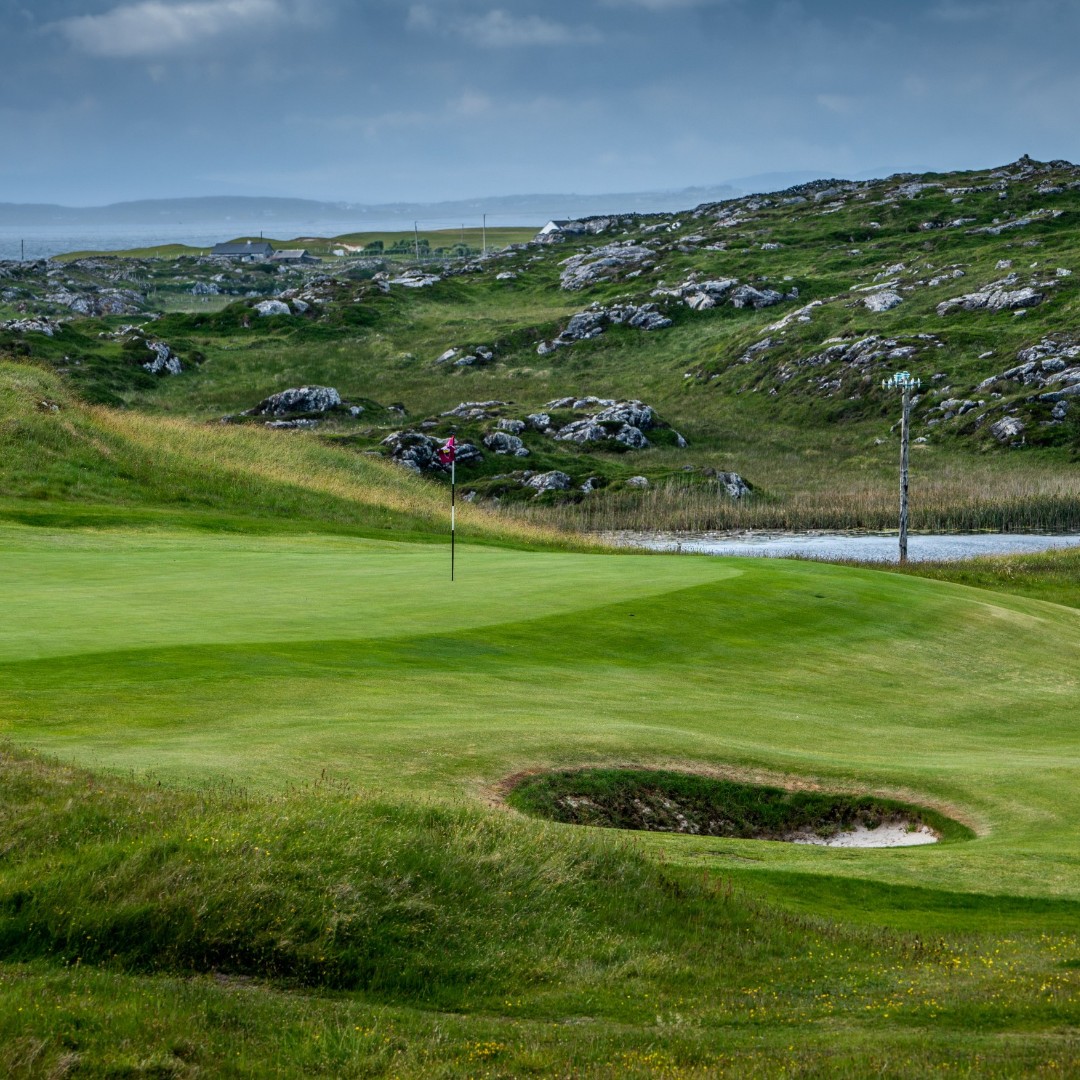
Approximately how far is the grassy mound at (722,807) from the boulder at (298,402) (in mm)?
102679

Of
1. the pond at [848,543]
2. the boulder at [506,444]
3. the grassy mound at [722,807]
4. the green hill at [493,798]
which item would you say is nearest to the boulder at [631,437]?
the boulder at [506,444]

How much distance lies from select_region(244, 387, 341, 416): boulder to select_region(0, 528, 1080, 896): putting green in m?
78.0

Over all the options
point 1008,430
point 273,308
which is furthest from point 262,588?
point 273,308

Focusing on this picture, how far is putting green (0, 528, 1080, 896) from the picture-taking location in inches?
693

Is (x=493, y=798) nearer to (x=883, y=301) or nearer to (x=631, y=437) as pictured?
(x=631, y=437)

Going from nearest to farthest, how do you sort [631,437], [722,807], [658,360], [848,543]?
1. [722,807]
2. [848,543]
3. [631,437]
4. [658,360]

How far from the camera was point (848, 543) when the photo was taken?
77250mm

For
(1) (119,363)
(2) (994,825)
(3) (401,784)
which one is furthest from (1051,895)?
(1) (119,363)

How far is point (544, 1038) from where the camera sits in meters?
9.98

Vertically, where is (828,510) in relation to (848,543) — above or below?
above

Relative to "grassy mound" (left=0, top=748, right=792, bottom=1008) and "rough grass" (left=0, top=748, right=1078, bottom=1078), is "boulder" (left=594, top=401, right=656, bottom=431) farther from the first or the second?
"grassy mound" (left=0, top=748, right=792, bottom=1008)

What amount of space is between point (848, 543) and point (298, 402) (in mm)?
Result: 61547

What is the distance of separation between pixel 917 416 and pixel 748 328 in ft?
141

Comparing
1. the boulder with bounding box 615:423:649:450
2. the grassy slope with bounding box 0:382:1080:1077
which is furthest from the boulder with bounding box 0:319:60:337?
the grassy slope with bounding box 0:382:1080:1077
